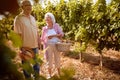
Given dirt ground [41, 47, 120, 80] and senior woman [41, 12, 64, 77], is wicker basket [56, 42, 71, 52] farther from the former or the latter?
dirt ground [41, 47, 120, 80]

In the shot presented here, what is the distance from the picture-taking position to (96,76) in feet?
24.7

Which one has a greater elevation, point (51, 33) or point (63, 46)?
point (51, 33)

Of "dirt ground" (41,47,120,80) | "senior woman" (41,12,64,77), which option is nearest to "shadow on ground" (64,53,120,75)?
"dirt ground" (41,47,120,80)

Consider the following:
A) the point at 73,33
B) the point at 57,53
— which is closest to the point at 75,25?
the point at 73,33

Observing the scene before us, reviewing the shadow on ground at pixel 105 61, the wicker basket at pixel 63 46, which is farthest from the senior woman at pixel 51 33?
the shadow on ground at pixel 105 61

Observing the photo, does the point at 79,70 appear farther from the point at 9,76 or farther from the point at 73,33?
the point at 9,76

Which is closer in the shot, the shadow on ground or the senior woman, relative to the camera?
the senior woman

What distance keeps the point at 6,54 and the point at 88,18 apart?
24.8ft

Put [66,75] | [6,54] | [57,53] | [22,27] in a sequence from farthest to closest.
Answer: [57,53]
[22,27]
[66,75]
[6,54]

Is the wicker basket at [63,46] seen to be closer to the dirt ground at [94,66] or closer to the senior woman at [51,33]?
the senior woman at [51,33]

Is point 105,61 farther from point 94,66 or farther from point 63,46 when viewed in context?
point 63,46

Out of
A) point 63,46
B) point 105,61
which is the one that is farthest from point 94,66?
point 63,46

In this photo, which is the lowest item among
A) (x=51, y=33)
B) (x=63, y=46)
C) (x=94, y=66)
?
(x=94, y=66)

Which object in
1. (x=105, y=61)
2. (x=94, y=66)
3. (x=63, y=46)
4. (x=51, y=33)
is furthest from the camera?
(x=105, y=61)
